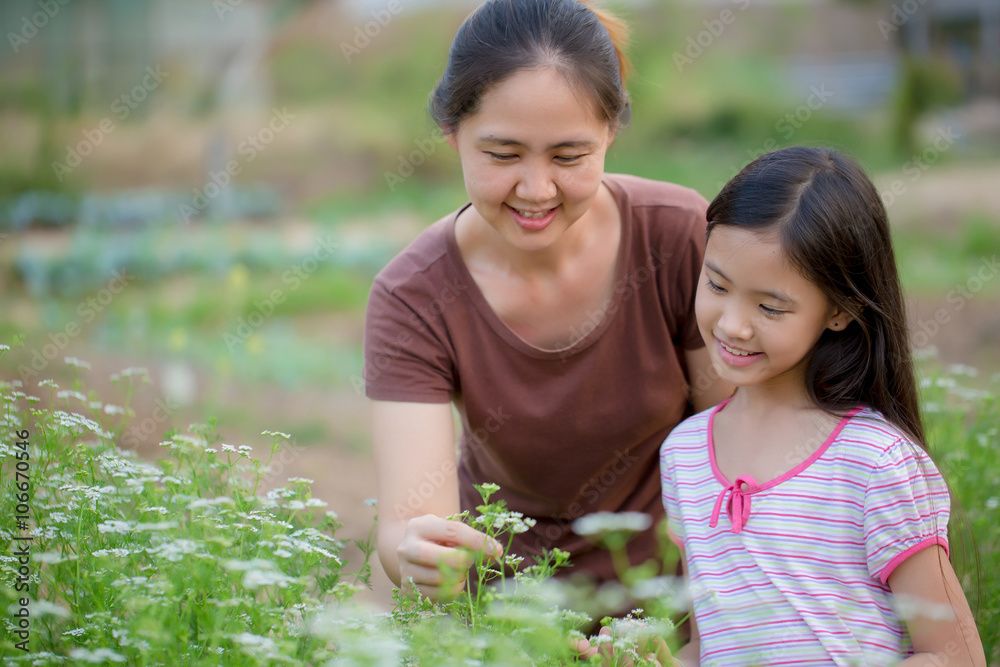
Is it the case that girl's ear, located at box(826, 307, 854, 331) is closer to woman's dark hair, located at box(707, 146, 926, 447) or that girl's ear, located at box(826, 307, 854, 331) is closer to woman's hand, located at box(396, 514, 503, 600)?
woman's dark hair, located at box(707, 146, 926, 447)

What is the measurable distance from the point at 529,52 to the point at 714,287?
2.03ft

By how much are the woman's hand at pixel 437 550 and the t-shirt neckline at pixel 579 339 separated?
715 millimetres

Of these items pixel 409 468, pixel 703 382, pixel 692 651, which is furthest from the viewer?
pixel 703 382

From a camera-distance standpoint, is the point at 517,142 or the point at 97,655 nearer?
the point at 97,655

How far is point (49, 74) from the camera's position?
8.30 metres

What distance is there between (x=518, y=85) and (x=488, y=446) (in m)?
A: 0.92

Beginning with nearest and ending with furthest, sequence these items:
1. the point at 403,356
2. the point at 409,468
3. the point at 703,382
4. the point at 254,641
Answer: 1. the point at 254,641
2. the point at 409,468
3. the point at 403,356
4. the point at 703,382

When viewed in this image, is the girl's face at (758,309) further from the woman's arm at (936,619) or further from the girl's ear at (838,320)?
the woman's arm at (936,619)

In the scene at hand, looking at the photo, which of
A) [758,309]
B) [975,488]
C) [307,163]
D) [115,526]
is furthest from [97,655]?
[307,163]

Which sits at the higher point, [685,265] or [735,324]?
[685,265]

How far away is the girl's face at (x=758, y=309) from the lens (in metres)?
1.69

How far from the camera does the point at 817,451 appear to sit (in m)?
1.75

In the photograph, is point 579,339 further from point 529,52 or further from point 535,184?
point 529,52

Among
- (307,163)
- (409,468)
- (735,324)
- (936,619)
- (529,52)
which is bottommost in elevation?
(936,619)
